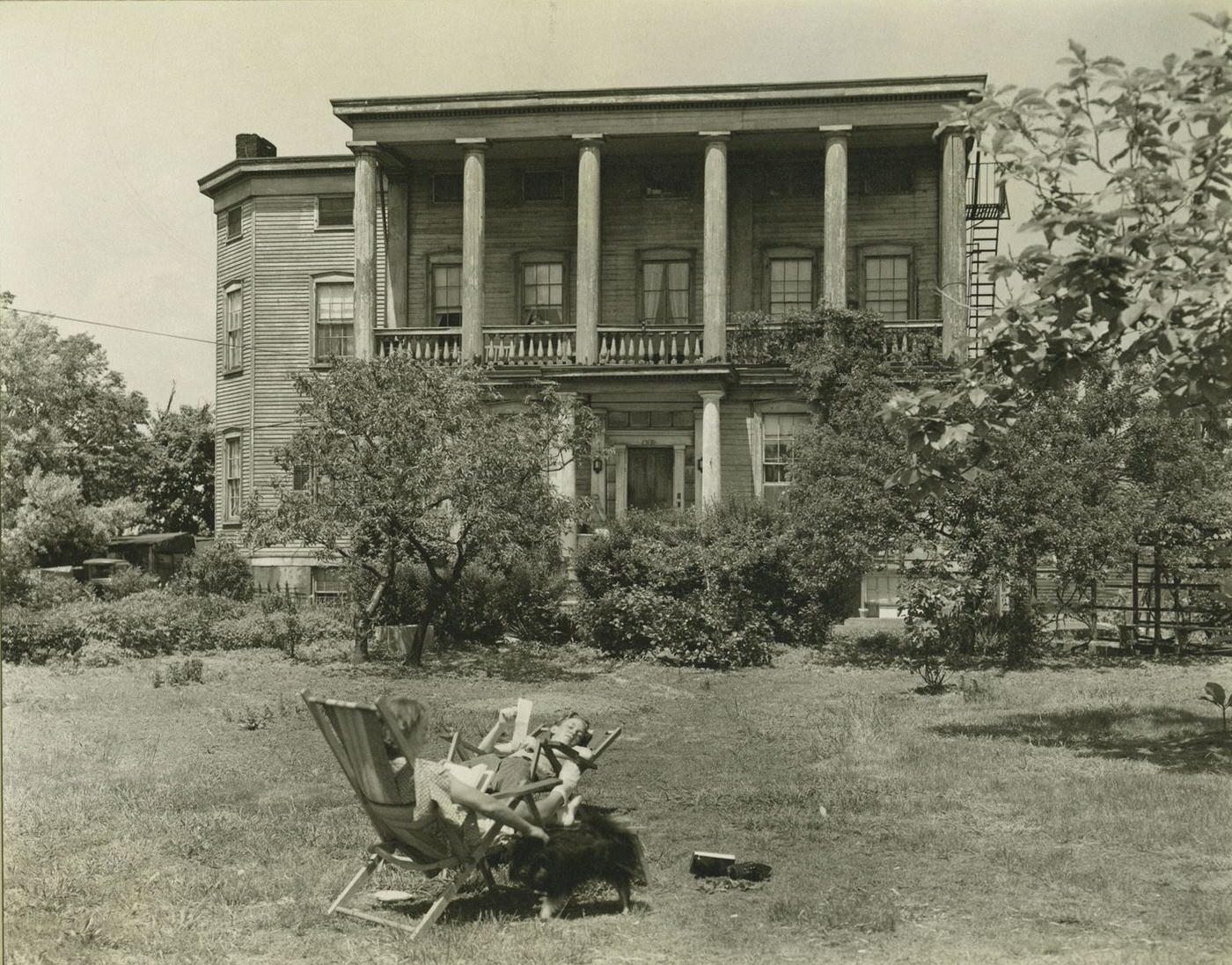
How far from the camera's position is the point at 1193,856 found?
7.08 meters

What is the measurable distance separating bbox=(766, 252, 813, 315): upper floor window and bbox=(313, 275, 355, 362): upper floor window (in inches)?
377

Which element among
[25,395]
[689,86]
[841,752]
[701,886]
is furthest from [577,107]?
[701,886]

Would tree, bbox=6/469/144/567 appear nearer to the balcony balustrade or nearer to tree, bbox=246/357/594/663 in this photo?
tree, bbox=246/357/594/663

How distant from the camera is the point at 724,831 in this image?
7.89m

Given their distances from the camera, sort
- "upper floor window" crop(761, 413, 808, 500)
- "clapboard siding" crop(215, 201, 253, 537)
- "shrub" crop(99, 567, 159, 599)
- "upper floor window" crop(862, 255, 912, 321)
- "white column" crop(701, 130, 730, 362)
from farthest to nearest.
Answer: "clapboard siding" crop(215, 201, 253, 537) → "upper floor window" crop(862, 255, 912, 321) → "upper floor window" crop(761, 413, 808, 500) → "white column" crop(701, 130, 730, 362) → "shrub" crop(99, 567, 159, 599)

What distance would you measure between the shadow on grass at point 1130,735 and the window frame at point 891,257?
1367 cm

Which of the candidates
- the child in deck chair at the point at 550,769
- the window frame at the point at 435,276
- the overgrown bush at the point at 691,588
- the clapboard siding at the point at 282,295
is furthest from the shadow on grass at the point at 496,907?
the clapboard siding at the point at 282,295

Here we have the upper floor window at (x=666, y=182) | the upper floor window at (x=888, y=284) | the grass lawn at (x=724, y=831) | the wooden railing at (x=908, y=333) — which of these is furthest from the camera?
the upper floor window at (x=666, y=182)

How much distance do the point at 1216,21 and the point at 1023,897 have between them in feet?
19.1

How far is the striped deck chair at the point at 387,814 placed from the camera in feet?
18.9

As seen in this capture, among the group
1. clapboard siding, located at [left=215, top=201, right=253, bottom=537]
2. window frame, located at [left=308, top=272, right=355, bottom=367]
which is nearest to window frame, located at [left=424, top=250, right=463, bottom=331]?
window frame, located at [left=308, top=272, right=355, bottom=367]

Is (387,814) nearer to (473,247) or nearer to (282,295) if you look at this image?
(473,247)

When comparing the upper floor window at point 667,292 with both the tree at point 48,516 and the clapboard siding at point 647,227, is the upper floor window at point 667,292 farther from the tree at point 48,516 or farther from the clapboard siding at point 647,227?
the tree at point 48,516

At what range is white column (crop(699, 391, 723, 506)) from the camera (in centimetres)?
2177
